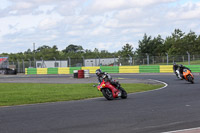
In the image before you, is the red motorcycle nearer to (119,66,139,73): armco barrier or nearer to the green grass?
the green grass

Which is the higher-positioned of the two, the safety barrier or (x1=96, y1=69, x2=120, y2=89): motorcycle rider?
(x1=96, y1=69, x2=120, y2=89): motorcycle rider

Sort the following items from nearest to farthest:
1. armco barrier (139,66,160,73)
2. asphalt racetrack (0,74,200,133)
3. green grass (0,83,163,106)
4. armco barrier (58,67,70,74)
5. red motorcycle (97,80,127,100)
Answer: asphalt racetrack (0,74,200,133), red motorcycle (97,80,127,100), green grass (0,83,163,106), armco barrier (139,66,160,73), armco barrier (58,67,70,74)

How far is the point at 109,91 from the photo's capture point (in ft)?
45.9

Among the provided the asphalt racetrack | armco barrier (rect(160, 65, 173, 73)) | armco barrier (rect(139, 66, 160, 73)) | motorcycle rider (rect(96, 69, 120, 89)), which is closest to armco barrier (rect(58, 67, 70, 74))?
armco barrier (rect(139, 66, 160, 73))

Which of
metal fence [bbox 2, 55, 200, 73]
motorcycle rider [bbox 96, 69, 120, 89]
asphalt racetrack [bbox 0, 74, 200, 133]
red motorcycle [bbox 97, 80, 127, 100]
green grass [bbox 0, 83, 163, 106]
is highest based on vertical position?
metal fence [bbox 2, 55, 200, 73]

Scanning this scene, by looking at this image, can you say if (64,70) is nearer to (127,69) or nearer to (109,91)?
(127,69)

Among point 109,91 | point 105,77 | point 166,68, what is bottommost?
point 109,91

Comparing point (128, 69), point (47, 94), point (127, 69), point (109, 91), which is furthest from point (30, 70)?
point (109, 91)

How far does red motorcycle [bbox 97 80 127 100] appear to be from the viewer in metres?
13.8

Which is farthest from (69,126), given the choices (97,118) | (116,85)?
(116,85)

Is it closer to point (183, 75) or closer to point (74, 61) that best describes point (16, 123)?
point (183, 75)

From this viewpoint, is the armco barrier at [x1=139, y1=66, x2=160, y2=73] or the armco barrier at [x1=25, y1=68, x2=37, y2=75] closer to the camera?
the armco barrier at [x1=139, y1=66, x2=160, y2=73]

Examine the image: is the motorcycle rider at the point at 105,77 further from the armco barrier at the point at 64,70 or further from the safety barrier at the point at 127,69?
the armco barrier at the point at 64,70

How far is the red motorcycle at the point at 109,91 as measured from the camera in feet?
45.2
